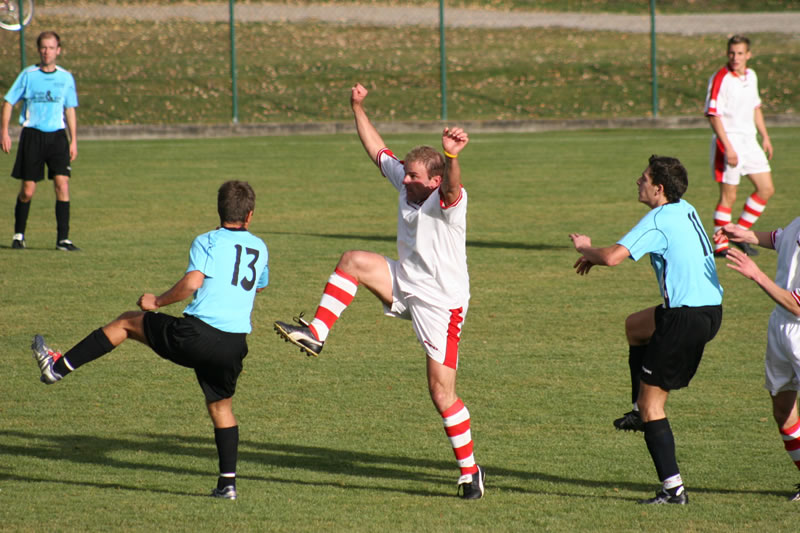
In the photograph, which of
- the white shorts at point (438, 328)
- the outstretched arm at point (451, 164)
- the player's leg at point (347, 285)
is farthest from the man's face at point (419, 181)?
the white shorts at point (438, 328)

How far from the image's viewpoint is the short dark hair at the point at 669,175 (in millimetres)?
5246

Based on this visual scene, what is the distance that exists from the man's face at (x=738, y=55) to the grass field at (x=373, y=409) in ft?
6.90

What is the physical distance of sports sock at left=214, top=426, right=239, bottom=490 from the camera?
5.34 m

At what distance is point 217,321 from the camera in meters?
5.25

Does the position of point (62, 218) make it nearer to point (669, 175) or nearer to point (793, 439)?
point (669, 175)

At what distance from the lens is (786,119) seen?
80.7ft

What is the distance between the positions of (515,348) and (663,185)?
3.32m

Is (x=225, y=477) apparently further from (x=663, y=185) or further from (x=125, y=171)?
(x=125, y=171)

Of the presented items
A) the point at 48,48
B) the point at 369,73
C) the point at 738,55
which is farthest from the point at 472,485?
the point at 369,73

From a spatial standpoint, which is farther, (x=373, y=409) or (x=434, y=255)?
(x=373, y=409)

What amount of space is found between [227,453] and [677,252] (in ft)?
7.72

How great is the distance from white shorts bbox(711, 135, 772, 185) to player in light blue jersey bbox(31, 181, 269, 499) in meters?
7.86

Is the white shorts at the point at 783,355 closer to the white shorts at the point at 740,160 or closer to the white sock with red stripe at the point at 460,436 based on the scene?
the white sock with red stripe at the point at 460,436

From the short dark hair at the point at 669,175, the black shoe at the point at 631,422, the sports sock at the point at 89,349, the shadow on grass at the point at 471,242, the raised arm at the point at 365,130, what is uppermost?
the raised arm at the point at 365,130
